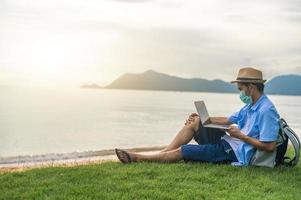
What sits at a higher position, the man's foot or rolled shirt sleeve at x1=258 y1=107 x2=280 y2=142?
rolled shirt sleeve at x1=258 y1=107 x2=280 y2=142

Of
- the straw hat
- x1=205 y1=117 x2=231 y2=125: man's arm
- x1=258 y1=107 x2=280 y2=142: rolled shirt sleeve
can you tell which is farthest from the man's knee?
x1=258 y1=107 x2=280 y2=142: rolled shirt sleeve

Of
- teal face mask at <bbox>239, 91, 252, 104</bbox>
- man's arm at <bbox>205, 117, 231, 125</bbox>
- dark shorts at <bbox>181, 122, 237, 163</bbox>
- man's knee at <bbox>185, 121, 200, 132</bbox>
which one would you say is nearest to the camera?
teal face mask at <bbox>239, 91, 252, 104</bbox>

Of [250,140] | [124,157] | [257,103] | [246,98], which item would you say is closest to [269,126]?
[250,140]

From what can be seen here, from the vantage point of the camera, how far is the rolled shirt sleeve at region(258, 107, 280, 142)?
7828 millimetres

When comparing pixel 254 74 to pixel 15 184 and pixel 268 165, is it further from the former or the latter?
pixel 15 184

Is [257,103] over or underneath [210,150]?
over

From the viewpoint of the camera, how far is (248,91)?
26.8 ft

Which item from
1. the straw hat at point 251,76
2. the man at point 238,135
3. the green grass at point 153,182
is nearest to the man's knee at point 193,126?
the man at point 238,135

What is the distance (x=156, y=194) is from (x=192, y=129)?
7.40ft

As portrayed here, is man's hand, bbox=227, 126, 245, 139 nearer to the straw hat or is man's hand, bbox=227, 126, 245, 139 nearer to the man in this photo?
the man

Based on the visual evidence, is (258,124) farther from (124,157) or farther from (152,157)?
(124,157)

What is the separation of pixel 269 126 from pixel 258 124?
7.8 inches

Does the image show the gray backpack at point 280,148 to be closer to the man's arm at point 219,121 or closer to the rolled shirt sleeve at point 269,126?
the rolled shirt sleeve at point 269,126

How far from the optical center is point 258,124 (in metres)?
7.99
